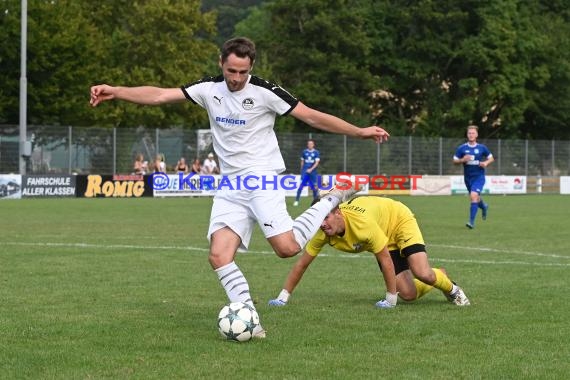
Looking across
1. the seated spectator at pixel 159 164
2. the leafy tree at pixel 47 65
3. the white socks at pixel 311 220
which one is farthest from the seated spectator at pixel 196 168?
the white socks at pixel 311 220

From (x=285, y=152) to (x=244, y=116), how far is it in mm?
36134

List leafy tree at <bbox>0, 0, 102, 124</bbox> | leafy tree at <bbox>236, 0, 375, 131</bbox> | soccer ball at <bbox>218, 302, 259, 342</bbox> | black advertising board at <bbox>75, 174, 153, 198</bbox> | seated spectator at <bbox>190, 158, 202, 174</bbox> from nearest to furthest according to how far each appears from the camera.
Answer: soccer ball at <bbox>218, 302, 259, 342</bbox>
black advertising board at <bbox>75, 174, 153, 198</bbox>
seated spectator at <bbox>190, 158, 202, 174</bbox>
leafy tree at <bbox>0, 0, 102, 124</bbox>
leafy tree at <bbox>236, 0, 375, 131</bbox>

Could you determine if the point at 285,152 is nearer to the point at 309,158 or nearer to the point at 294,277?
the point at 309,158

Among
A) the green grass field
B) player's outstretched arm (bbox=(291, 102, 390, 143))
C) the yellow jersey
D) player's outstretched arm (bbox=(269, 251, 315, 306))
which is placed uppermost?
player's outstretched arm (bbox=(291, 102, 390, 143))

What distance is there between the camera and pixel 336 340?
705cm

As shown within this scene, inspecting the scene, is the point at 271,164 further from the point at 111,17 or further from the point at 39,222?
the point at 111,17

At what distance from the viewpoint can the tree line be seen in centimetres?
5603

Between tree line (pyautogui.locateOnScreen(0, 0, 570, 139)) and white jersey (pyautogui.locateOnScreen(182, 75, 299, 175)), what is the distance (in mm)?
45474

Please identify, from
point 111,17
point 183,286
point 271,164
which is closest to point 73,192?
point 111,17

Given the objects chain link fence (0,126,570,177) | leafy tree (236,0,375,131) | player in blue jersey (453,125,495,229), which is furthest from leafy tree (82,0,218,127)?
player in blue jersey (453,125,495,229)

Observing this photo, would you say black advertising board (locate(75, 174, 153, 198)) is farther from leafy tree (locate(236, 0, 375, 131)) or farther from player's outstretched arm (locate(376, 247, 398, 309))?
player's outstretched arm (locate(376, 247, 398, 309))

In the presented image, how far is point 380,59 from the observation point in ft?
209

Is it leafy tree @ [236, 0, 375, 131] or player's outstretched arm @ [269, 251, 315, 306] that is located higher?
leafy tree @ [236, 0, 375, 131]

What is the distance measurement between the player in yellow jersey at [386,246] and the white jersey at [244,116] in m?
1.15
